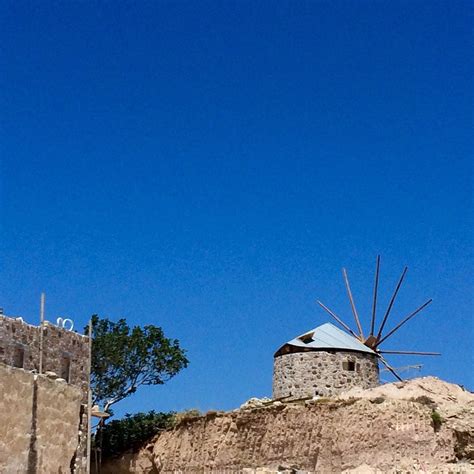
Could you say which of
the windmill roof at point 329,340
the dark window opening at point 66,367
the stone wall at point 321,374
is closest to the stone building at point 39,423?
the dark window opening at point 66,367

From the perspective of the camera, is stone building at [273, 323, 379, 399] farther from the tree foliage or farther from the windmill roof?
the tree foliage

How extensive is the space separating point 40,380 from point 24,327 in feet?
25.4

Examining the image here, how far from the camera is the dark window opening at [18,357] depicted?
23844mm

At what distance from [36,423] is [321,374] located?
17.3 meters

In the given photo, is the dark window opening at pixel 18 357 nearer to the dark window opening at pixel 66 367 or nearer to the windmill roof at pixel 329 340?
the dark window opening at pixel 66 367

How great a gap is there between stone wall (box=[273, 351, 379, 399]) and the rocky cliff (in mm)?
1804

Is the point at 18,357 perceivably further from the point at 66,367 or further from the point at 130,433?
the point at 130,433

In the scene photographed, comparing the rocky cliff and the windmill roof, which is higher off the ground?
the windmill roof

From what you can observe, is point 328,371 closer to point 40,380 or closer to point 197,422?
point 197,422

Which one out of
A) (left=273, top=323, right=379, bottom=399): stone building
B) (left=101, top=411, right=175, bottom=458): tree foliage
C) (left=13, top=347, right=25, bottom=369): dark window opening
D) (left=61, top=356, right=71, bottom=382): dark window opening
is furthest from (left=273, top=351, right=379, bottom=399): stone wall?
(left=13, top=347, right=25, bottom=369): dark window opening

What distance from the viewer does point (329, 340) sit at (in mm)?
33594

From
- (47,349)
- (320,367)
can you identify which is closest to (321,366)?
(320,367)

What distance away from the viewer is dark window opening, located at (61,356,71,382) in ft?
83.6

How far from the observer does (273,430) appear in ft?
99.3
